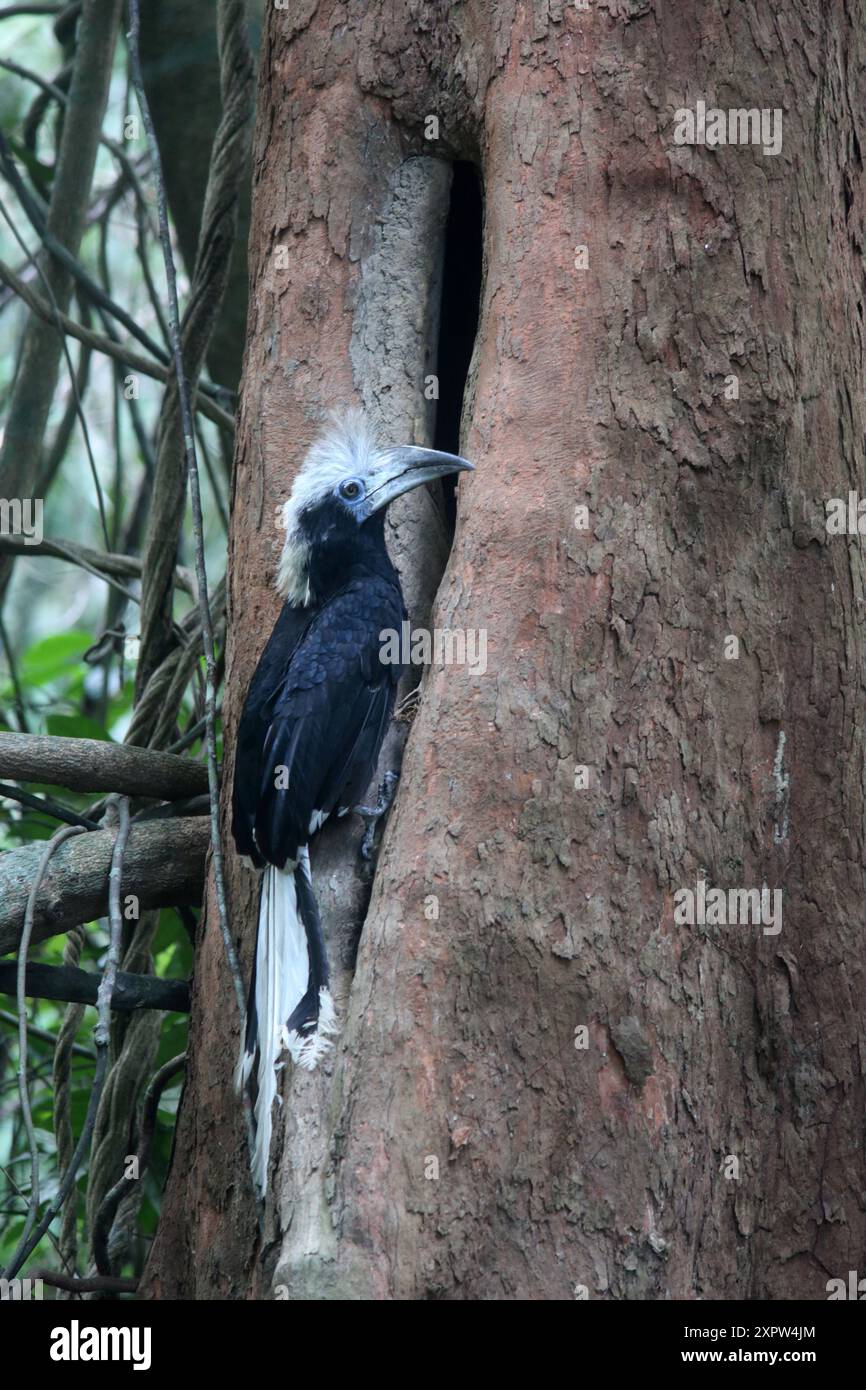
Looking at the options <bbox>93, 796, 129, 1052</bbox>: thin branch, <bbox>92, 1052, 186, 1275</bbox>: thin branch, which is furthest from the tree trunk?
<bbox>92, 1052, 186, 1275</bbox>: thin branch

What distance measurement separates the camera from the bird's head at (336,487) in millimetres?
2775

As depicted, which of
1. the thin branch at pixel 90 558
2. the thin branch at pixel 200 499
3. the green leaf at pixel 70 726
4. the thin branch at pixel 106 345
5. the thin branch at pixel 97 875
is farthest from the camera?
the thin branch at pixel 106 345

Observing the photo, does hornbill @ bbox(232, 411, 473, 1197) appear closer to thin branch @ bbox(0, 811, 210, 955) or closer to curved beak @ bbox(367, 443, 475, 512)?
curved beak @ bbox(367, 443, 475, 512)

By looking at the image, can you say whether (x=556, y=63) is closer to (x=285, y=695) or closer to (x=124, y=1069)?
(x=285, y=695)

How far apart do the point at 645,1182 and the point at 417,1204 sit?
38 centimetres

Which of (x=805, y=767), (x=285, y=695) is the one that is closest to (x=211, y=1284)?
(x=285, y=695)

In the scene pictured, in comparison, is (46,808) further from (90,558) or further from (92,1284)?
(90,558)

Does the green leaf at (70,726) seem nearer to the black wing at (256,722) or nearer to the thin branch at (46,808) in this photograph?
the thin branch at (46,808)

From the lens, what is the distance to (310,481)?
2807 millimetres

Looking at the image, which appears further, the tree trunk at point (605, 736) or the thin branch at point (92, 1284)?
the thin branch at point (92, 1284)

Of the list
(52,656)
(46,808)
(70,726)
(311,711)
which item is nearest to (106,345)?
(70,726)

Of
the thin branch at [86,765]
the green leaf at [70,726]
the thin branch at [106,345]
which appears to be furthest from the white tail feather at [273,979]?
the thin branch at [106,345]
